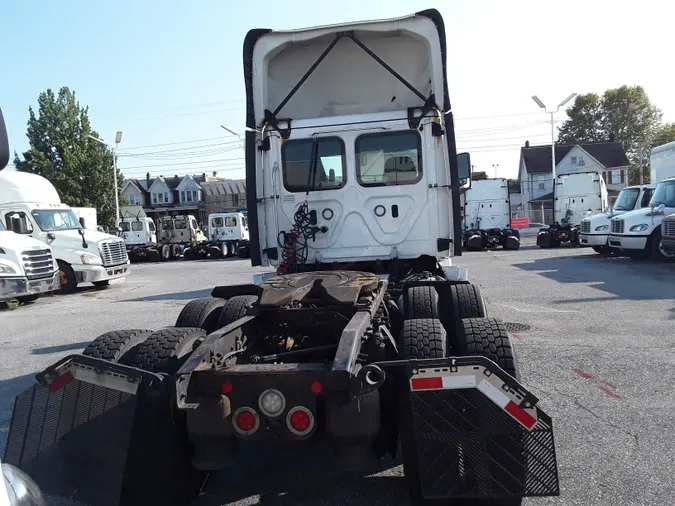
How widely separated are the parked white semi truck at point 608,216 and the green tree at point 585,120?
6567 cm

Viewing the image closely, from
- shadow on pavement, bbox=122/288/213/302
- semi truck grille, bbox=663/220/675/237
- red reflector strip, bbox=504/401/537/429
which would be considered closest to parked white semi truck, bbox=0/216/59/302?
shadow on pavement, bbox=122/288/213/302

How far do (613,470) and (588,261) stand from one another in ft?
54.2

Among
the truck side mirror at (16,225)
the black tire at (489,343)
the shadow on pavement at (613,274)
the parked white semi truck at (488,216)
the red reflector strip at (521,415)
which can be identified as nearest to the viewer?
the red reflector strip at (521,415)

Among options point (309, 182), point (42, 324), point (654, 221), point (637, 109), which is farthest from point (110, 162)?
point (637, 109)

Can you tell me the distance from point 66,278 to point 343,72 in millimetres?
13452

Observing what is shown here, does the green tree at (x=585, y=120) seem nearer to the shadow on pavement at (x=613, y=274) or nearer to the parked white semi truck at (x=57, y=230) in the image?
the shadow on pavement at (x=613, y=274)

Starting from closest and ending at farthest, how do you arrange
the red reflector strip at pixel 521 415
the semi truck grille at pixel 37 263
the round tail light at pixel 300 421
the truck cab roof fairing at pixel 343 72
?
the red reflector strip at pixel 521 415 < the round tail light at pixel 300 421 < the truck cab roof fairing at pixel 343 72 < the semi truck grille at pixel 37 263

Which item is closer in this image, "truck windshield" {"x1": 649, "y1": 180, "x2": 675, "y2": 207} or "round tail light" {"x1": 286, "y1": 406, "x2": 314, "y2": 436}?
"round tail light" {"x1": 286, "y1": 406, "x2": 314, "y2": 436}

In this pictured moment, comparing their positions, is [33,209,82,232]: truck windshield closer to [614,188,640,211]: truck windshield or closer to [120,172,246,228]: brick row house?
[614,188,640,211]: truck windshield

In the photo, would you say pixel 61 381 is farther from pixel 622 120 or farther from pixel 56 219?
pixel 622 120

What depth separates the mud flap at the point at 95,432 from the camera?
3.15 m

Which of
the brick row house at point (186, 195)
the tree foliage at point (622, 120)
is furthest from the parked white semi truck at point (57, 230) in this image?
the tree foliage at point (622, 120)

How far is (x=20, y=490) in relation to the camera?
1.82 metres

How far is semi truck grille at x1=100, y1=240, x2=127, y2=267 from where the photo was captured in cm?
1794
